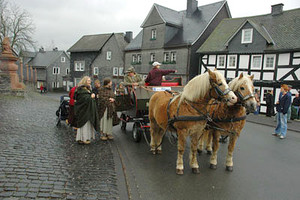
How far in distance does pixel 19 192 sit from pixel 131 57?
27.6m

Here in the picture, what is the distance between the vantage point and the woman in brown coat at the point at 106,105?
672 centimetres

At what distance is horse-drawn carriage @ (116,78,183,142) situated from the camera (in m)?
6.51

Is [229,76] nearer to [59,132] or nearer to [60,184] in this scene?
[59,132]

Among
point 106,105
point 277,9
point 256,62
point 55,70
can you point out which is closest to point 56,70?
point 55,70

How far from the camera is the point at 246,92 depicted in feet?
14.5

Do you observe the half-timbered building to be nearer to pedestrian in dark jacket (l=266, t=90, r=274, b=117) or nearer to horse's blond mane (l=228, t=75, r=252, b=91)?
pedestrian in dark jacket (l=266, t=90, r=274, b=117)

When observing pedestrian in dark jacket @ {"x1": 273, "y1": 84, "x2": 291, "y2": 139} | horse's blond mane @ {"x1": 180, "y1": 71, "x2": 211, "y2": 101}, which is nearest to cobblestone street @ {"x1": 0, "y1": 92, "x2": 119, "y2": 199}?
horse's blond mane @ {"x1": 180, "y1": 71, "x2": 211, "y2": 101}

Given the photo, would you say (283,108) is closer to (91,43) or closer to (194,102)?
(194,102)

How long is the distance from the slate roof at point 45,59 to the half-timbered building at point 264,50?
133ft

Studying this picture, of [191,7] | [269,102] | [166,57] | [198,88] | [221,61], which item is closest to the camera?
[198,88]

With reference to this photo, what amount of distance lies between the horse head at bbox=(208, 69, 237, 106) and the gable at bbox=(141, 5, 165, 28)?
2277 centimetres

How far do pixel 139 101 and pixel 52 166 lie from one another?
2.85 meters

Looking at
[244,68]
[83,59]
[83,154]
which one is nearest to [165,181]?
[83,154]

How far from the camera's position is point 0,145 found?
18.1ft
